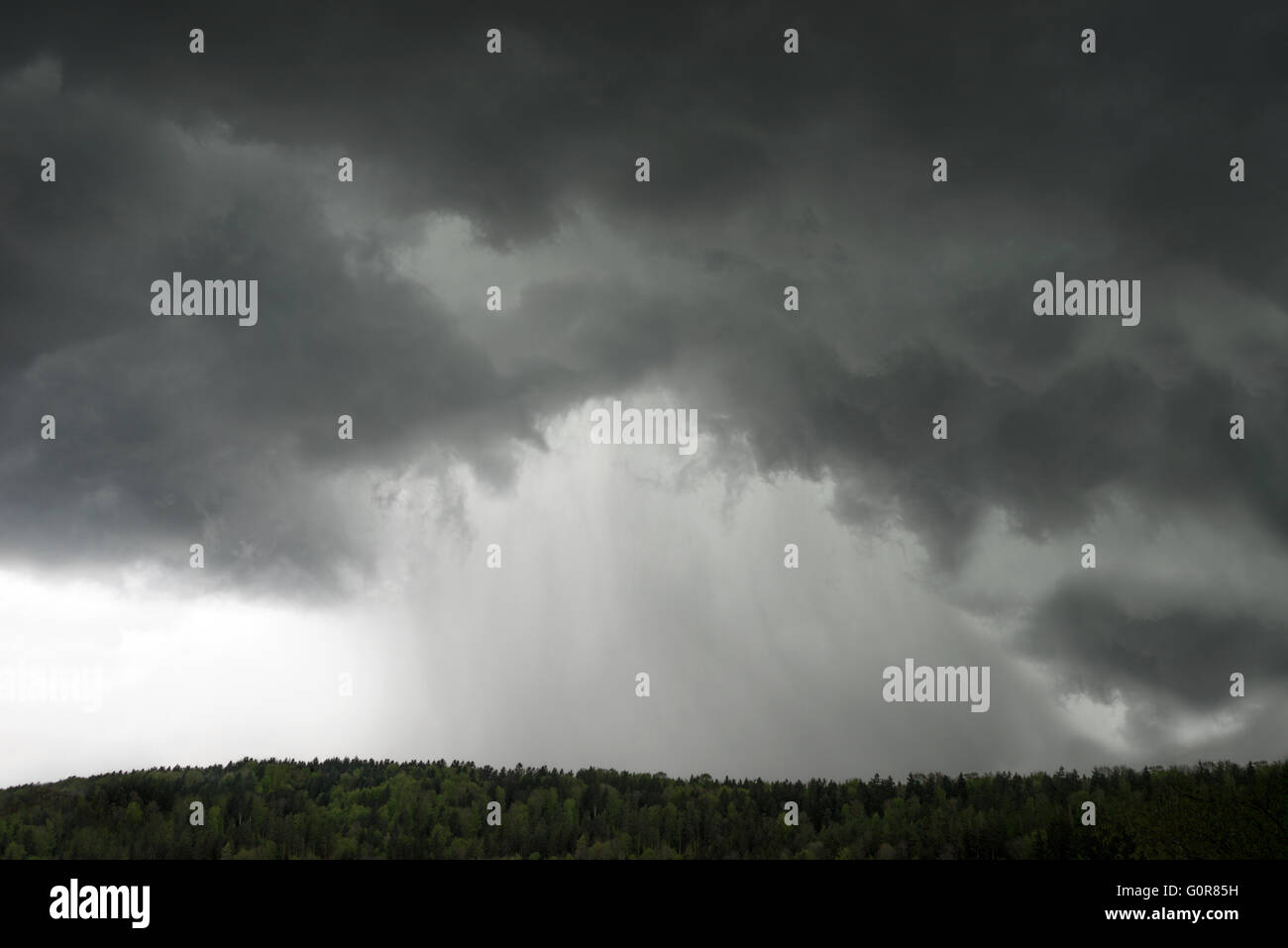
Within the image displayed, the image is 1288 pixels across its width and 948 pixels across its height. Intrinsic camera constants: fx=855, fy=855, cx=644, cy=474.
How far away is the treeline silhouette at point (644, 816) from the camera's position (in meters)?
20.9

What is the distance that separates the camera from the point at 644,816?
26.0 m

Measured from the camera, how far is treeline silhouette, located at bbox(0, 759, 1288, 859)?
68.7ft
